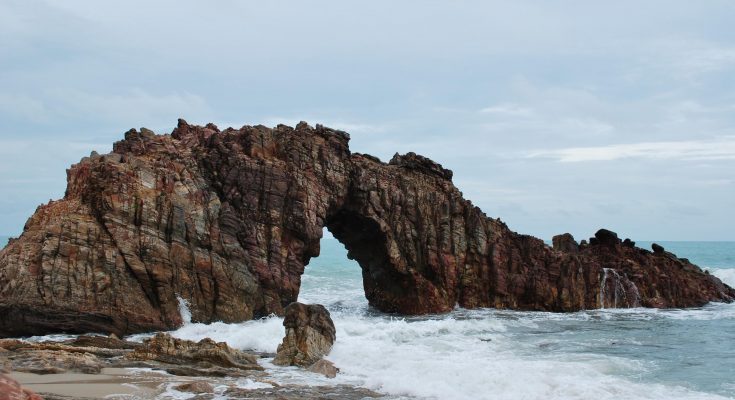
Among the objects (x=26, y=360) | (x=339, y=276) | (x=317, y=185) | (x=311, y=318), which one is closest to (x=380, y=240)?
(x=317, y=185)

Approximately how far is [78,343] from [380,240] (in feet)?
64.1

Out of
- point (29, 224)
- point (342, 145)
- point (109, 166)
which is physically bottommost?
point (29, 224)

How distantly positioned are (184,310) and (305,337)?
7738 millimetres

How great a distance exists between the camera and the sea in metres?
19.8

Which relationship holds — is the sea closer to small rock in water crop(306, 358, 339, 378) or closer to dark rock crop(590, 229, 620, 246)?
small rock in water crop(306, 358, 339, 378)

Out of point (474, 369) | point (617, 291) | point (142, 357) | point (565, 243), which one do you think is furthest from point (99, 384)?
point (565, 243)

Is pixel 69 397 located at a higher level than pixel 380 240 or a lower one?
lower

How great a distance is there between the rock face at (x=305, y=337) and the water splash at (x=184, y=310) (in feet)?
20.9

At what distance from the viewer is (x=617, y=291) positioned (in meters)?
42.8

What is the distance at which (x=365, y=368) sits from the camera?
22625 mm

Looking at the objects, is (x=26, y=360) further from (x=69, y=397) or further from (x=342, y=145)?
(x=342, y=145)

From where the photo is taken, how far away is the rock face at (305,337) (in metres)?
23.2

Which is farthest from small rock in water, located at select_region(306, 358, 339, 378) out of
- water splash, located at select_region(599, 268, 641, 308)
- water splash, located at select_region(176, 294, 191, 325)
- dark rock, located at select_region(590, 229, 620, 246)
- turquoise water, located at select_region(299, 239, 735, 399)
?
dark rock, located at select_region(590, 229, 620, 246)

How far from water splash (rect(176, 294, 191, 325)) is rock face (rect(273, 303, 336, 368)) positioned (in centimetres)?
636
